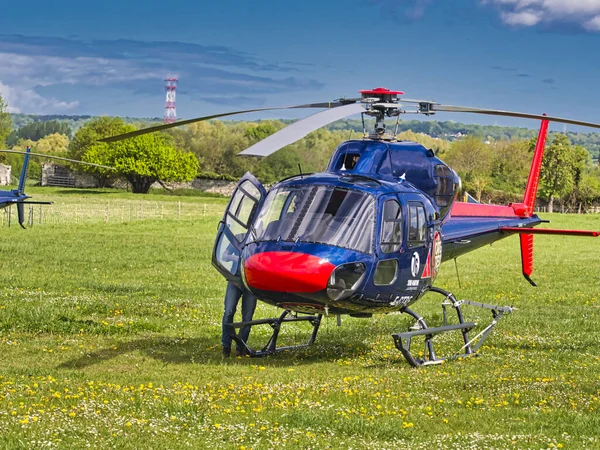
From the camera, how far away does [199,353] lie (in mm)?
14352

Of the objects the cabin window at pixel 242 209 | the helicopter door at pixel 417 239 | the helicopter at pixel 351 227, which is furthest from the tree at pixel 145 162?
the helicopter door at pixel 417 239

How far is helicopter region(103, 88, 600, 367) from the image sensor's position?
38.3 ft

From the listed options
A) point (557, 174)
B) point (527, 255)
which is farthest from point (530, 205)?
point (557, 174)

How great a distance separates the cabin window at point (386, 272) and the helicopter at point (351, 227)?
0.05 feet

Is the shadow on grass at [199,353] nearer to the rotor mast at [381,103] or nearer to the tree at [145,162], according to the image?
the rotor mast at [381,103]

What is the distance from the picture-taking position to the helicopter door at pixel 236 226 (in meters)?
13.3

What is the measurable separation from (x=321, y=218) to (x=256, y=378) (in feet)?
7.57

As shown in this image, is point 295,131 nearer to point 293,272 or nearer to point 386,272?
point 293,272

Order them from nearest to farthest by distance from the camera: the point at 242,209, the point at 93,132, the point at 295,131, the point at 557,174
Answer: the point at 295,131, the point at 242,209, the point at 557,174, the point at 93,132

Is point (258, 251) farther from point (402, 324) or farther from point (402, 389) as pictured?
point (402, 324)

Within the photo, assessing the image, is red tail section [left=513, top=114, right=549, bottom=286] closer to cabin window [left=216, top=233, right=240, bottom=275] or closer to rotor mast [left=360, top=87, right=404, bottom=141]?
rotor mast [left=360, top=87, right=404, bottom=141]

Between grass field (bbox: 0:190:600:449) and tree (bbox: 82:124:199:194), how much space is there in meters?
78.0

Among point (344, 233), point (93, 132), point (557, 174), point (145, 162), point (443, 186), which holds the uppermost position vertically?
point (93, 132)

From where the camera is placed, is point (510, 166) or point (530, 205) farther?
point (510, 166)
